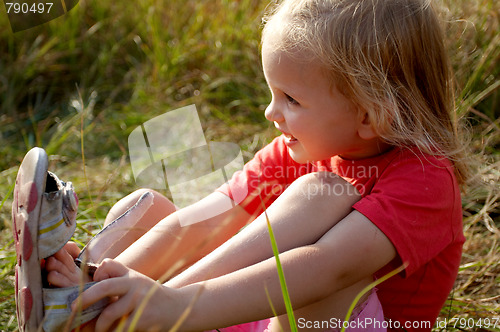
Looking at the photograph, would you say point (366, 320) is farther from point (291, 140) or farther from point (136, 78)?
point (136, 78)

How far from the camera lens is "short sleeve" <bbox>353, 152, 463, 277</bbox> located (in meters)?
1.17

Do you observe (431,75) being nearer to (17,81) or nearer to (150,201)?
(150,201)

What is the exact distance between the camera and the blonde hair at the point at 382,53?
1253 millimetres

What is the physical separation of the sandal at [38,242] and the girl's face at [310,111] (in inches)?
18.6

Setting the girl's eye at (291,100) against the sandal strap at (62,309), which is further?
the girl's eye at (291,100)

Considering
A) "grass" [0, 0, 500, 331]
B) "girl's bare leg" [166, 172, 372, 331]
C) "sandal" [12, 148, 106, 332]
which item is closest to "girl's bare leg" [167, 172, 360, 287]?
"girl's bare leg" [166, 172, 372, 331]

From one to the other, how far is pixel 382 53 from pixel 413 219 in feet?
1.10

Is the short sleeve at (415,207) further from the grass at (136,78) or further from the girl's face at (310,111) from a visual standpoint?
the grass at (136,78)

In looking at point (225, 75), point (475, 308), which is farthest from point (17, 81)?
point (475, 308)

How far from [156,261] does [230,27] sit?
1.64 meters

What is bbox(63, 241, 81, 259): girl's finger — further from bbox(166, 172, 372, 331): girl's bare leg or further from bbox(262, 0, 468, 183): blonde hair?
bbox(262, 0, 468, 183): blonde hair

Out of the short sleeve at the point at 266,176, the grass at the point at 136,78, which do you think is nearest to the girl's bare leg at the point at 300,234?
the short sleeve at the point at 266,176

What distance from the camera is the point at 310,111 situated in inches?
50.4

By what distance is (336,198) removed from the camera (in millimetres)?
1202
